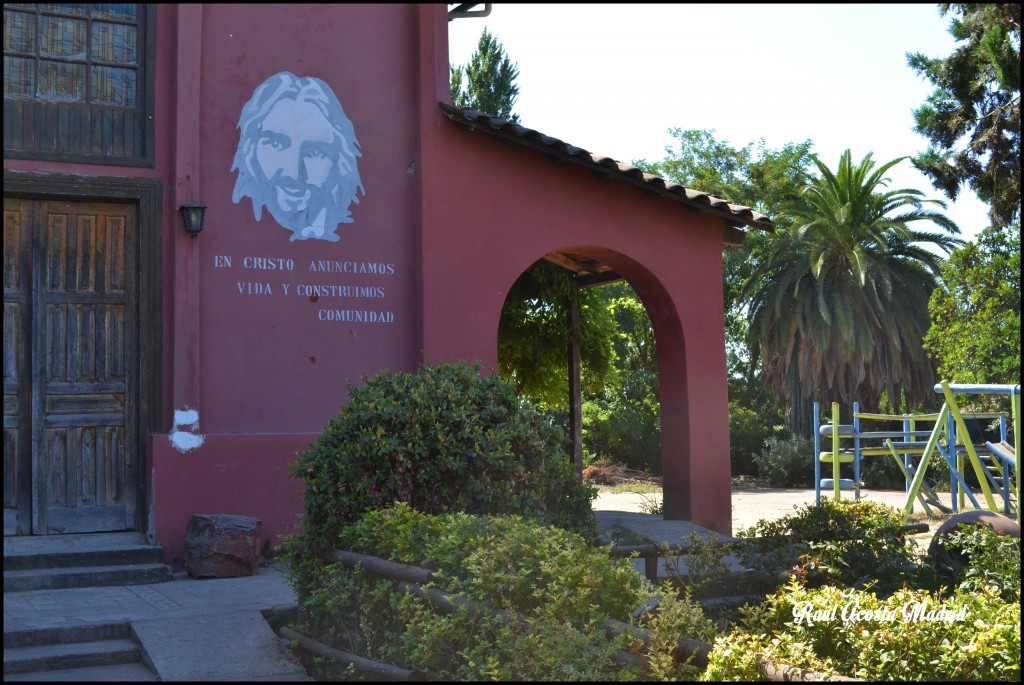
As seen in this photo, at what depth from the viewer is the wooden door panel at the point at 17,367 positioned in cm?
777

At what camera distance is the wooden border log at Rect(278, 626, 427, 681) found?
4.86m

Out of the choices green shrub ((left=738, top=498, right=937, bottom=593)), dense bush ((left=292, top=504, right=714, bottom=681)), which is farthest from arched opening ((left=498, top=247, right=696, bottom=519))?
dense bush ((left=292, top=504, right=714, bottom=681))

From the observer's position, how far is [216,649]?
5414mm

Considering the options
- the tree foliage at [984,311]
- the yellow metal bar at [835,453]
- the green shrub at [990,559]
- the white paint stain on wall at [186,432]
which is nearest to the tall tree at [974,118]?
the tree foliage at [984,311]

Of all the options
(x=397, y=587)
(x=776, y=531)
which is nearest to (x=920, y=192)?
(x=776, y=531)

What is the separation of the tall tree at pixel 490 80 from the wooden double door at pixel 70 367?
19713 mm

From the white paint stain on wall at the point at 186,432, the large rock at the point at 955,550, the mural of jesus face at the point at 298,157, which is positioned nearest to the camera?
the large rock at the point at 955,550

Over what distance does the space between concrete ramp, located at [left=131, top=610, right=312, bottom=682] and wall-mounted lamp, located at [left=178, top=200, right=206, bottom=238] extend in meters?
3.34

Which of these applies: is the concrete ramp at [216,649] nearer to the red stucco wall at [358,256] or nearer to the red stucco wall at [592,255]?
the red stucco wall at [358,256]

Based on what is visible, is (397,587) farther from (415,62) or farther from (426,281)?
(415,62)

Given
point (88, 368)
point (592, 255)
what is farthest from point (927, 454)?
point (88, 368)

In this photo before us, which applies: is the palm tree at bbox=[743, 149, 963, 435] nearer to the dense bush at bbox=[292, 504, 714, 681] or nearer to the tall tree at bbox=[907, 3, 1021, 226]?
the tall tree at bbox=[907, 3, 1021, 226]

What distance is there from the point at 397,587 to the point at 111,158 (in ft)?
15.7

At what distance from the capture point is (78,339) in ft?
26.5
